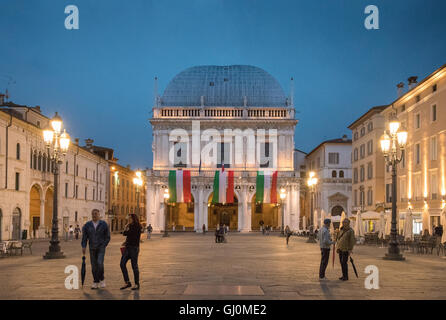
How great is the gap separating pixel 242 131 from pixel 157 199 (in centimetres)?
1629

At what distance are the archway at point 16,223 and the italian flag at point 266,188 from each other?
31502 millimetres

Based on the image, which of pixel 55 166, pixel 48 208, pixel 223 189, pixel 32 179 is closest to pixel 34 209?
pixel 48 208

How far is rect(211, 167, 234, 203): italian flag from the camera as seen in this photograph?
71312 millimetres

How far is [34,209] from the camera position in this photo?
178 feet

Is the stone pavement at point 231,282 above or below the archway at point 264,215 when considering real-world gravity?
above

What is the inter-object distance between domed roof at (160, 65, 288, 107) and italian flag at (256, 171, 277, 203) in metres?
17.3

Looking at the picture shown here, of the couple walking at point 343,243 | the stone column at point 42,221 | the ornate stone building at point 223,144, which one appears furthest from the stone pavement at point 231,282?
the ornate stone building at point 223,144

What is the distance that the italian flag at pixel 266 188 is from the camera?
71000 millimetres

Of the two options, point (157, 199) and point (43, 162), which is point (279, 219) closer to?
point (157, 199)

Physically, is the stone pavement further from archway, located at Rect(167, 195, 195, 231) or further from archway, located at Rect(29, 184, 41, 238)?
archway, located at Rect(167, 195, 195, 231)

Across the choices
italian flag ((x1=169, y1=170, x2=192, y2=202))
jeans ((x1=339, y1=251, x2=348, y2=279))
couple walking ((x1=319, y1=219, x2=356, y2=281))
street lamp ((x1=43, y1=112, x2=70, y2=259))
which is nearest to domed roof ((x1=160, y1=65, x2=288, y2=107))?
italian flag ((x1=169, y1=170, x2=192, y2=202))

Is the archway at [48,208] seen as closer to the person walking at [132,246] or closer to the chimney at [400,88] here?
the chimney at [400,88]

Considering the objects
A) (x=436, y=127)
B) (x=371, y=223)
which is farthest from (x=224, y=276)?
(x=371, y=223)
